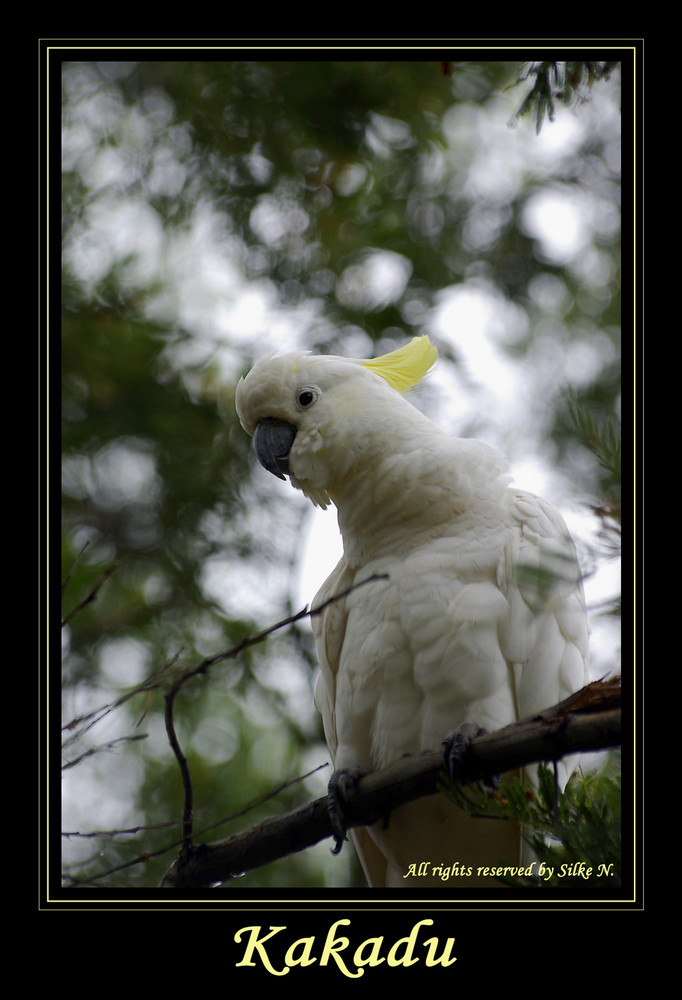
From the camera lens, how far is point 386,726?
1992 millimetres

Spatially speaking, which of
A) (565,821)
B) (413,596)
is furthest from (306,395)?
(565,821)

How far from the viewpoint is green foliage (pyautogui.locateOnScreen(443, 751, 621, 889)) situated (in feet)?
4.52

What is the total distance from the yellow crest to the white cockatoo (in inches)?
2.7

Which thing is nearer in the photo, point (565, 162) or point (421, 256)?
point (565, 162)

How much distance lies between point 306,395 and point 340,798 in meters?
1.07

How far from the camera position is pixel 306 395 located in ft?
7.32

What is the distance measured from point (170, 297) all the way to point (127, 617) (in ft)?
4.28

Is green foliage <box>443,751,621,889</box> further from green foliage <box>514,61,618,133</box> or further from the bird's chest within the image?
green foliage <box>514,61,618,133</box>

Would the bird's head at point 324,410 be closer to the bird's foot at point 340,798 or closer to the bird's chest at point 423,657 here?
the bird's chest at point 423,657

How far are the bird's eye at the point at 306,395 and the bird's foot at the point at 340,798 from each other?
0.99 m
